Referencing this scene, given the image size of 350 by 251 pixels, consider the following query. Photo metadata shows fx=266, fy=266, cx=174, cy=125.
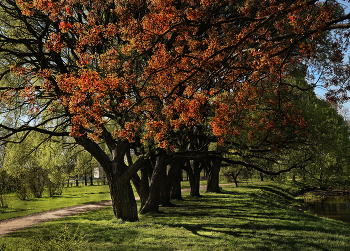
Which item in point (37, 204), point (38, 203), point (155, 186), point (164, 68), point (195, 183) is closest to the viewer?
point (164, 68)

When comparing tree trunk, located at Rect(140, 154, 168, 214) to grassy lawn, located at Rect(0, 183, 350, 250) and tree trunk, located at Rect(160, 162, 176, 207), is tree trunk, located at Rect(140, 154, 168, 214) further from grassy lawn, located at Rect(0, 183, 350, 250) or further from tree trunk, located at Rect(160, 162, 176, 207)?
tree trunk, located at Rect(160, 162, 176, 207)

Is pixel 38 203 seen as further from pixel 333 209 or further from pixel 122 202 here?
pixel 333 209

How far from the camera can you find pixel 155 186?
1424cm

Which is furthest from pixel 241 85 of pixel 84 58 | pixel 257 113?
pixel 84 58

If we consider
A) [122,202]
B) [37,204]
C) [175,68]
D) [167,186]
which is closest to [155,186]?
[122,202]

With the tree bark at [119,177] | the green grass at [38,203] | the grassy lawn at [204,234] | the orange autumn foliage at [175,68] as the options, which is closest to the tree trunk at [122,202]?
the tree bark at [119,177]

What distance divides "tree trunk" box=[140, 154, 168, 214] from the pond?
1276cm

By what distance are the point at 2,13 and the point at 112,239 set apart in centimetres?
1124

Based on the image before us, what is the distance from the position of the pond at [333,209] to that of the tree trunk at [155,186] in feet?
41.9

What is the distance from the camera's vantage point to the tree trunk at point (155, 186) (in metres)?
14.1

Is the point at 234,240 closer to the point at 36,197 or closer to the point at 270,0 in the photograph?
the point at 270,0

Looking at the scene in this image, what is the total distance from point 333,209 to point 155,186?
16.4 meters

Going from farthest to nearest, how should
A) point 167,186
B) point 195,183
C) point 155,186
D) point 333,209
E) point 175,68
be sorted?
point 195,183 < point 333,209 < point 167,186 < point 155,186 < point 175,68

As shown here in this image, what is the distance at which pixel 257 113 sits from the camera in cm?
1320
